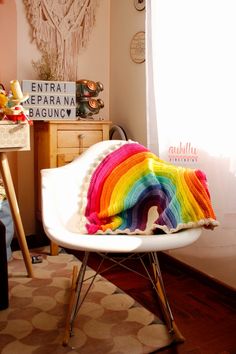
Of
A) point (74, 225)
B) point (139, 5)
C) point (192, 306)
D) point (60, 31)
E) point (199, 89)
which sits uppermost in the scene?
point (139, 5)

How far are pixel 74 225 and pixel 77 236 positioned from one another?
298 mm

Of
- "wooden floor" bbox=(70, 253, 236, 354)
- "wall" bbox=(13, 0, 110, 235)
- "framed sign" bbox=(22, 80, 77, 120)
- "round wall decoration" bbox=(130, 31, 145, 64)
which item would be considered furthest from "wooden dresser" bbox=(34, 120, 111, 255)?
"wooden floor" bbox=(70, 253, 236, 354)

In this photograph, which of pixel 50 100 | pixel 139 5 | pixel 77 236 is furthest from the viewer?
pixel 139 5

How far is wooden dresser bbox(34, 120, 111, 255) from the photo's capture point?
7.04 ft

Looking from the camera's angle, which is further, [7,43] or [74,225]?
[7,43]

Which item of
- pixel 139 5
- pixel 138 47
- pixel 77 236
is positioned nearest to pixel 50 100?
pixel 138 47

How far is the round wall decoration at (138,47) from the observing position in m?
2.25

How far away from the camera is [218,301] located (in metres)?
1.72

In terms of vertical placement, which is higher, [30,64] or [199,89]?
[30,64]

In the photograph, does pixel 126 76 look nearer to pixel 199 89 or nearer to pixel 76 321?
pixel 199 89

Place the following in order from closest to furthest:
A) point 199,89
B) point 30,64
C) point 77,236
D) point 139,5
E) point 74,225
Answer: point 77,236, point 74,225, point 199,89, point 139,5, point 30,64

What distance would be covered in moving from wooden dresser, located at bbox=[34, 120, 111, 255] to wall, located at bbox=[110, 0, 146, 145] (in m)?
0.22

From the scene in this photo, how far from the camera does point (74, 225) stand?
4.84 feet

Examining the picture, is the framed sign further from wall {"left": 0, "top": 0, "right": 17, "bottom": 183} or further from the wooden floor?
the wooden floor
